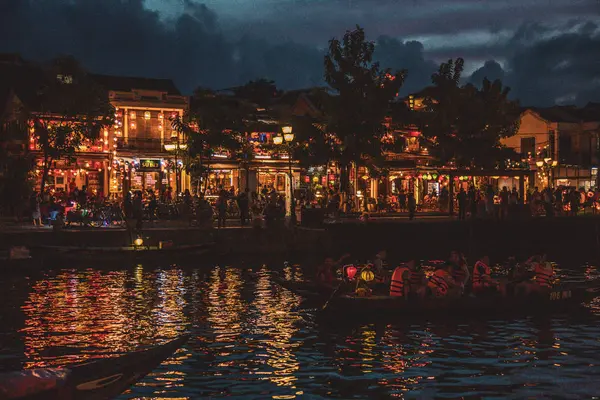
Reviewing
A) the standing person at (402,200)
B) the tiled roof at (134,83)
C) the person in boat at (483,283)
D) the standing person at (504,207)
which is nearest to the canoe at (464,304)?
the person in boat at (483,283)

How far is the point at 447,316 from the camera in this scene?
2264 cm

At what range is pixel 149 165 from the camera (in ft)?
173

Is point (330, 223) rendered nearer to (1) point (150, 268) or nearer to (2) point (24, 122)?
(1) point (150, 268)

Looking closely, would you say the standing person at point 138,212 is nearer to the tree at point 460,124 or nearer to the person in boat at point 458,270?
the person in boat at point 458,270

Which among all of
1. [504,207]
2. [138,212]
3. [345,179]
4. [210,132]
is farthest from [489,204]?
[138,212]

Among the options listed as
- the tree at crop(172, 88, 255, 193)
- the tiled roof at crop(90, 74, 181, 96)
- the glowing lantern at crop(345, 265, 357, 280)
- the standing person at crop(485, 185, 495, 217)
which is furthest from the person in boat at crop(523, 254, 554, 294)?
the tiled roof at crop(90, 74, 181, 96)

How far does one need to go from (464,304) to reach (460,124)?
33.7 meters

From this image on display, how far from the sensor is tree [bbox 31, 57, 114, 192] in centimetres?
4400

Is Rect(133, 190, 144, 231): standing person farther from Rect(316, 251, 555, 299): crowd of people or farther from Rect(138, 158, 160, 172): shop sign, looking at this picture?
Rect(138, 158, 160, 172): shop sign

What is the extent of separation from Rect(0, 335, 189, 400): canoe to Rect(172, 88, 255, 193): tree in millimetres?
36683

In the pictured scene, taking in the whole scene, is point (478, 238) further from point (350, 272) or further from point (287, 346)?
point (287, 346)

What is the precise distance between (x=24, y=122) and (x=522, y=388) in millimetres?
37324

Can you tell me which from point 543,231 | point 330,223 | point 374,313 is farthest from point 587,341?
point 543,231

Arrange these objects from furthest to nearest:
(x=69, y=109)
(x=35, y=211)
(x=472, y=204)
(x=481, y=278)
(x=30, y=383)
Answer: (x=472, y=204), (x=69, y=109), (x=35, y=211), (x=481, y=278), (x=30, y=383)
